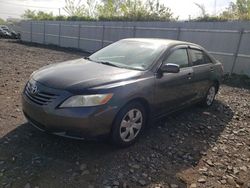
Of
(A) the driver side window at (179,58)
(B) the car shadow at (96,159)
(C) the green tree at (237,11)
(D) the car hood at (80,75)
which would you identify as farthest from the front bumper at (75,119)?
(C) the green tree at (237,11)

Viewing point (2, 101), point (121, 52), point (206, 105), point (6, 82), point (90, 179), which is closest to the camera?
point (90, 179)

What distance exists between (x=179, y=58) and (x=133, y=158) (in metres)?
2.07

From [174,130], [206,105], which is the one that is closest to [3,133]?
[174,130]

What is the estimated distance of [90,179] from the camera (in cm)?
281

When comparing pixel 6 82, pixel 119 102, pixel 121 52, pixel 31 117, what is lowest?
pixel 6 82

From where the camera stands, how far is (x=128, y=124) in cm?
341

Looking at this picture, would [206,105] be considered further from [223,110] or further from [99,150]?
[99,150]

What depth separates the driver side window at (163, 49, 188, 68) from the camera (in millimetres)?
4109

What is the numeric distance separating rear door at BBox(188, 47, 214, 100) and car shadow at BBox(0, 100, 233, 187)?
3.75ft

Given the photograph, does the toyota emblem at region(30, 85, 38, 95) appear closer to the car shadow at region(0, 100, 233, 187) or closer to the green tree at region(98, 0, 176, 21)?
the car shadow at region(0, 100, 233, 187)

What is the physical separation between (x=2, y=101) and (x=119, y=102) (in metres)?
3.10

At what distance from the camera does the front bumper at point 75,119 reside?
9.55 ft

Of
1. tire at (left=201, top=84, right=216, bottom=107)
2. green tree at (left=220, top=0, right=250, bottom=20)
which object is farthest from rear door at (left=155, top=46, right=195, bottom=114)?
green tree at (left=220, top=0, right=250, bottom=20)

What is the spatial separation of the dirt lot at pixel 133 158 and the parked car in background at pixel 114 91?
1.09 feet
